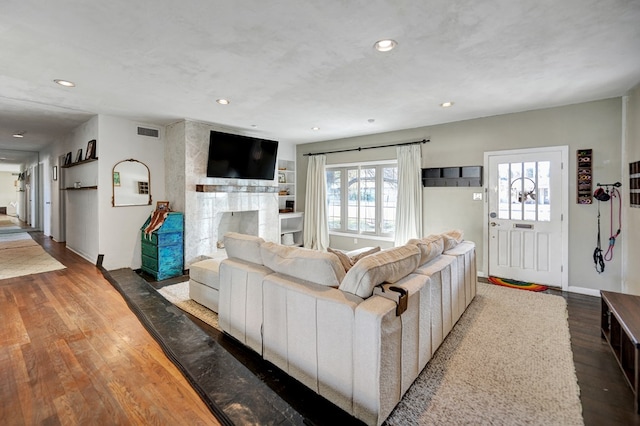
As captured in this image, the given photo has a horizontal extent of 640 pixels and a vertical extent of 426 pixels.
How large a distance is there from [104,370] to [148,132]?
165 inches

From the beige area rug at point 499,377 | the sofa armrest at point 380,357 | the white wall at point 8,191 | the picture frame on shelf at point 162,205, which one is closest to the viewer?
the sofa armrest at point 380,357

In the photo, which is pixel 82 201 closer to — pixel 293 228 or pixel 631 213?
pixel 293 228

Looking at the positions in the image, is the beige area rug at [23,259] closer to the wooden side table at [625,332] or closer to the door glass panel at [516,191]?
the wooden side table at [625,332]

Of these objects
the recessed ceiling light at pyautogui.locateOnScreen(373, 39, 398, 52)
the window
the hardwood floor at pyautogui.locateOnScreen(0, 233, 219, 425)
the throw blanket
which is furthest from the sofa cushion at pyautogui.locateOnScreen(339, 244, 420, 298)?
the throw blanket

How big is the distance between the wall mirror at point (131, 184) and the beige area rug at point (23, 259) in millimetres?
1368

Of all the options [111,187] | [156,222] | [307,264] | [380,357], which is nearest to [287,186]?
[156,222]

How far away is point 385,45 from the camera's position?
238cm

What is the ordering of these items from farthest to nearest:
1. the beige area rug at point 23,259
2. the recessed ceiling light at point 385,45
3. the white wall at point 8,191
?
the white wall at point 8,191
the beige area rug at point 23,259
the recessed ceiling light at point 385,45

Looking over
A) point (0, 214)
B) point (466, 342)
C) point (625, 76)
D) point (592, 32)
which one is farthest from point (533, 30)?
point (0, 214)

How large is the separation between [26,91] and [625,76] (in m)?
6.62

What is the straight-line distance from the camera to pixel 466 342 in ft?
8.66

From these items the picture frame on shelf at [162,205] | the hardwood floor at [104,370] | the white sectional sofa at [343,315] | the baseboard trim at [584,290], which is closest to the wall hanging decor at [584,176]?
the baseboard trim at [584,290]

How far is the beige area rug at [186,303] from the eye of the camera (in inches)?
123

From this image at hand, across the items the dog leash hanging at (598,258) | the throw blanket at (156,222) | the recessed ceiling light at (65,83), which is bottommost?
the dog leash hanging at (598,258)
